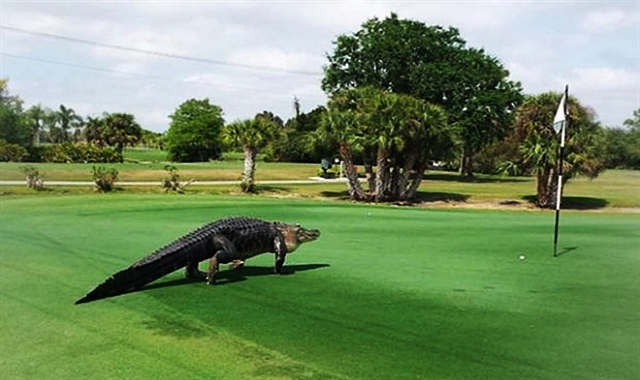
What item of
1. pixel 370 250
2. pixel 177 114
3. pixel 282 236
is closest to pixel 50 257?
pixel 282 236

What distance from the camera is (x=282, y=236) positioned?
1140 cm

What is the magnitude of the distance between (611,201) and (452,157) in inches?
376

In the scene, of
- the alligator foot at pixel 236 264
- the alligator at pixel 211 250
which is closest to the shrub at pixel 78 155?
the alligator foot at pixel 236 264

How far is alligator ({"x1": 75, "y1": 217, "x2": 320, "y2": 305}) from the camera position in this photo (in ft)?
31.1

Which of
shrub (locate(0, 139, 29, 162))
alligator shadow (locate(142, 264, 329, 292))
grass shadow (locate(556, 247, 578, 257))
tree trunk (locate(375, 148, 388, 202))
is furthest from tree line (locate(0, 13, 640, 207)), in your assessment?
alligator shadow (locate(142, 264, 329, 292))

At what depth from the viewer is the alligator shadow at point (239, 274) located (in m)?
10.4

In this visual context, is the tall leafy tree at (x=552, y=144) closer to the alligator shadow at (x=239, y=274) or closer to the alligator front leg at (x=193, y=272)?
the alligator shadow at (x=239, y=274)

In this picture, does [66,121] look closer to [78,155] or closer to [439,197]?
[78,155]

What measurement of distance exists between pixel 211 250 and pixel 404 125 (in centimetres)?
2444

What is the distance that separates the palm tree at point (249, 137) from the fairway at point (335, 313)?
Answer: 65.0 ft

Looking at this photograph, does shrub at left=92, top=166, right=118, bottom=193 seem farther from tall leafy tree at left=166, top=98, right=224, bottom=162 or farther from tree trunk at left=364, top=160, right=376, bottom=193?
tall leafy tree at left=166, top=98, right=224, bottom=162

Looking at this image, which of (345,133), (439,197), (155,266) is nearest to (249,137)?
(345,133)

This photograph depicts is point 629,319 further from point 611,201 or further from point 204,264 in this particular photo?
point 611,201

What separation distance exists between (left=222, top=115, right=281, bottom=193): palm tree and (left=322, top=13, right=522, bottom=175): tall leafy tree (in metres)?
18.7
